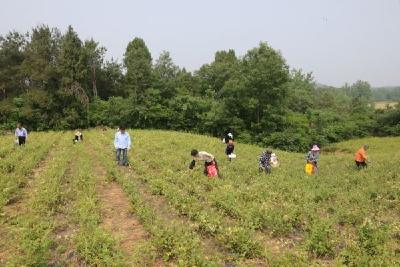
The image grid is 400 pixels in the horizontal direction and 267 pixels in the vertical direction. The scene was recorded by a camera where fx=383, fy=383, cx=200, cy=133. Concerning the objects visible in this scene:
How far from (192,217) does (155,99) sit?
151ft

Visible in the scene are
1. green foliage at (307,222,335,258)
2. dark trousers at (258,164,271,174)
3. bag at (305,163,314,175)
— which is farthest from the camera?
bag at (305,163,314,175)

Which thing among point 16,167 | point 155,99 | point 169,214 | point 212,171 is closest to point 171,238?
point 169,214

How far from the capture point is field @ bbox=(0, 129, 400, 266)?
8031 millimetres

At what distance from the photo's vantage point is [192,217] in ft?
34.6

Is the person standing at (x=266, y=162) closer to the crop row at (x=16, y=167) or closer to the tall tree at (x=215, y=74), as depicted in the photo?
the crop row at (x=16, y=167)

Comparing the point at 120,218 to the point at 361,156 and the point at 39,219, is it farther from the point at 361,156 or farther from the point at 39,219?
the point at 361,156

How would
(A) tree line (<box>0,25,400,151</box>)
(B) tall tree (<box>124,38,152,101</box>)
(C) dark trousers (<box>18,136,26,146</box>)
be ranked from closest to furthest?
(C) dark trousers (<box>18,136,26,146</box>) → (A) tree line (<box>0,25,400,151</box>) → (B) tall tree (<box>124,38,152,101</box>)

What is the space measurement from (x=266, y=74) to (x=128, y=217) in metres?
41.8

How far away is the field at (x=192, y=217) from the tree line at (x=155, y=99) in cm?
3404

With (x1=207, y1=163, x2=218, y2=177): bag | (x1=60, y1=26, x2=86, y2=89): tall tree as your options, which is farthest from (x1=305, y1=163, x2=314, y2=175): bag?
(x1=60, y1=26, x2=86, y2=89): tall tree

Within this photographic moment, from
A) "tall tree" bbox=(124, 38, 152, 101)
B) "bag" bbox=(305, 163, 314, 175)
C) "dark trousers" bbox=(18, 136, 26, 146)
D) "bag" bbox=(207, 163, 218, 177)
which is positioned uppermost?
"tall tree" bbox=(124, 38, 152, 101)

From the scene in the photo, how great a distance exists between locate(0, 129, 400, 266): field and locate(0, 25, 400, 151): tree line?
34.0 m

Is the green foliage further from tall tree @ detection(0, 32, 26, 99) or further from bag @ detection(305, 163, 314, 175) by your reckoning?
tall tree @ detection(0, 32, 26, 99)

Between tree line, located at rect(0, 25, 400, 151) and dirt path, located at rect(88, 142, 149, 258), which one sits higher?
tree line, located at rect(0, 25, 400, 151)
